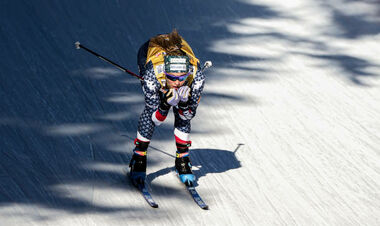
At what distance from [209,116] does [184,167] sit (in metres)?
1.75

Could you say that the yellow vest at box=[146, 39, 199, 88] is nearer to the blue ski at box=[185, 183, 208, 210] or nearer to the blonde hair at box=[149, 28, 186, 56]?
the blonde hair at box=[149, 28, 186, 56]

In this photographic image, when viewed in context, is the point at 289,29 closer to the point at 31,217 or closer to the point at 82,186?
the point at 82,186

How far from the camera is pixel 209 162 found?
6641 millimetres

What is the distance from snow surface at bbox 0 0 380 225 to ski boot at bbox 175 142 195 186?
0.33 feet

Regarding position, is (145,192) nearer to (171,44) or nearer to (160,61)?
(160,61)

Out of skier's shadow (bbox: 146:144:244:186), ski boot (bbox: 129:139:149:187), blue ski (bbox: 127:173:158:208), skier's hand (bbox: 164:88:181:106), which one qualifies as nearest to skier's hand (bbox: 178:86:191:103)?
skier's hand (bbox: 164:88:181:106)

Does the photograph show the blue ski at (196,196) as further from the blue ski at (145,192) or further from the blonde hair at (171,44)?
the blonde hair at (171,44)

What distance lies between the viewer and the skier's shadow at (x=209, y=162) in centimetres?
637

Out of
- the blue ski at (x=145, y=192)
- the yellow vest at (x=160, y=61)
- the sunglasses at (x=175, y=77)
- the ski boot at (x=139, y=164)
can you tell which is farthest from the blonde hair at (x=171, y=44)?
the blue ski at (x=145, y=192)

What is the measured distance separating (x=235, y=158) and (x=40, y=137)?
2.21m

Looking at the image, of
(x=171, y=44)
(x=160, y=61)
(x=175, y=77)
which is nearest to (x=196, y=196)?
(x=175, y=77)

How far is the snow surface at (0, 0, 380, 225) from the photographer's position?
578cm

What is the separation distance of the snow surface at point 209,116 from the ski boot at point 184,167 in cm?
10

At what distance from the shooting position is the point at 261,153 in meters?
6.97
